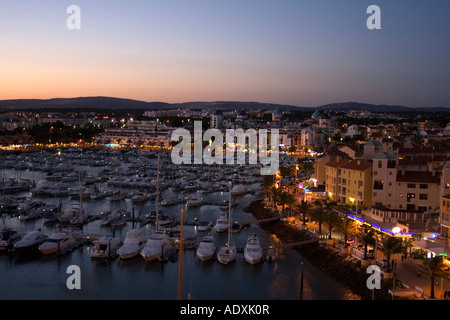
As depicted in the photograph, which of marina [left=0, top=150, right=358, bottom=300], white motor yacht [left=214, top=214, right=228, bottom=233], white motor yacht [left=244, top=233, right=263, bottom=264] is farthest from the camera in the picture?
white motor yacht [left=214, top=214, right=228, bottom=233]

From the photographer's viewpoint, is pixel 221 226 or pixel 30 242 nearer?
pixel 30 242

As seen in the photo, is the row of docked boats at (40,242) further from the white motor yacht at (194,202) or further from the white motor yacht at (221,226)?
the white motor yacht at (194,202)

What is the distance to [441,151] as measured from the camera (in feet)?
53.6

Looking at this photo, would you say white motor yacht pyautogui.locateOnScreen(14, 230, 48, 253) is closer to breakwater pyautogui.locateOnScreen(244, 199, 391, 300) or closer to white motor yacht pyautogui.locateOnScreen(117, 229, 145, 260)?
white motor yacht pyautogui.locateOnScreen(117, 229, 145, 260)

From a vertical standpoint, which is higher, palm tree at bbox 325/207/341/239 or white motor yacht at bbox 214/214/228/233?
palm tree at bbox 325/207/341/239

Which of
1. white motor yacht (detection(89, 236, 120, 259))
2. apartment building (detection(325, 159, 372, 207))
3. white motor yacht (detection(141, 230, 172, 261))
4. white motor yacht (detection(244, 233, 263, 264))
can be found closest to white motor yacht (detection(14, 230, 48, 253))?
white motor yacht (detection(89, 236, 120, 259))

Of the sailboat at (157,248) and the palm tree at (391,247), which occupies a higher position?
the palm tree at (391,247)

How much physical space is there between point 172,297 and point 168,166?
1664 cm

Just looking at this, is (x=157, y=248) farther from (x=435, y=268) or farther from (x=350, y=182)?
(x=350, y=182)

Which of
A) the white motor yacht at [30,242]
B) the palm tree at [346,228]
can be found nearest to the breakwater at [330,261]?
the palm tree at [346,228]

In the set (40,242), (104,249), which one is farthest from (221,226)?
(40,242)
